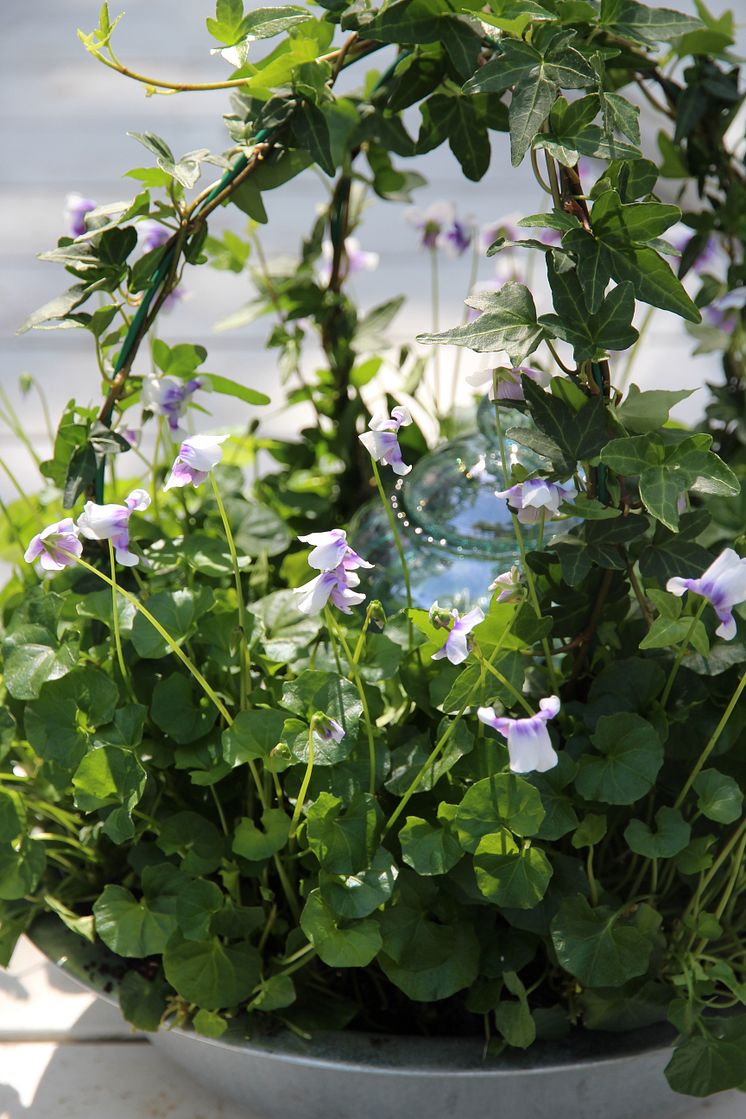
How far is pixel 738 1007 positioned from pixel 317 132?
486mm

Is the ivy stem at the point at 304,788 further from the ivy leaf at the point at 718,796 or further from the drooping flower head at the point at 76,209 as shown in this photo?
the drooping flower head at the point at 76,209

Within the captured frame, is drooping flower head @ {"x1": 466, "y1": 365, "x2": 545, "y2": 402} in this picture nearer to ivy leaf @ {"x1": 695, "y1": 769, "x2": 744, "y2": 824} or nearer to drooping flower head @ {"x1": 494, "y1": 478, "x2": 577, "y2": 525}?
drooping flower head @ {"x1": 494, "y1": 478, "x2": 577, "y2": 525}

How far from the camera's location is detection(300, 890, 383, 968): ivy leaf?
56cm

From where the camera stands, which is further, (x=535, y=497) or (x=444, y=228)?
(x=444, y=228)

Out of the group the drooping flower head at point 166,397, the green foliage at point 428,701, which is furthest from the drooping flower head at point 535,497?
the drooping flower head at point 166,397

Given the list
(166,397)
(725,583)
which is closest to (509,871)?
(725,583)

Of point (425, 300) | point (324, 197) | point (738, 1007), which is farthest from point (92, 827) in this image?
point (324, 197)

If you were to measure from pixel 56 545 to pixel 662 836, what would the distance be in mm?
307

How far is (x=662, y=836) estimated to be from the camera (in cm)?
58

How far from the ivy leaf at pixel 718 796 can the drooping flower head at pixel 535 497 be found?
0.46 ft

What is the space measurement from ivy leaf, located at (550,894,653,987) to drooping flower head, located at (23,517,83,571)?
0.28 meters

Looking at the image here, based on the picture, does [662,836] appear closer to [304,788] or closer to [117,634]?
[304,788]

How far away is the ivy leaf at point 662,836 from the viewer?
22.6 inches

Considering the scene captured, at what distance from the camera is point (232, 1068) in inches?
25.2
